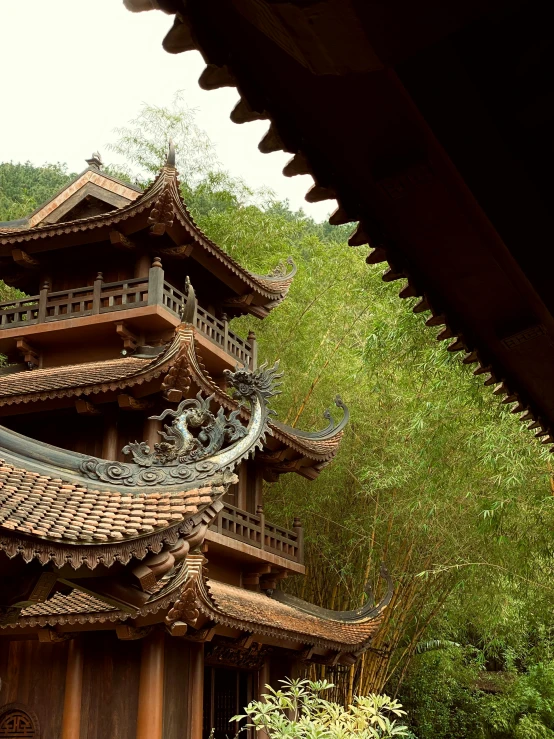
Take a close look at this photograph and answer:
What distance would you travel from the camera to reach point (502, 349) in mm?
3266

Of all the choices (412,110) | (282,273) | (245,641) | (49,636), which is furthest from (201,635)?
(412,110)

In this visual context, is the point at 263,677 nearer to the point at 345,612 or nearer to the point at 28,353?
the point at 345,612

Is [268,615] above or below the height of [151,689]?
above

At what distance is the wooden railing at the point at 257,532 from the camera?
1151 cm

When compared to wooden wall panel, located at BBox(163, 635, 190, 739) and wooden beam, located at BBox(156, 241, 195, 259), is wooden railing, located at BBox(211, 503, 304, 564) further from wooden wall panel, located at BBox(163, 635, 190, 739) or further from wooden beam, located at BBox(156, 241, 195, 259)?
wooden beam, located at BBox(156, 241, 195, 259)

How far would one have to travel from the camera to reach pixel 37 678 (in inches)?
375

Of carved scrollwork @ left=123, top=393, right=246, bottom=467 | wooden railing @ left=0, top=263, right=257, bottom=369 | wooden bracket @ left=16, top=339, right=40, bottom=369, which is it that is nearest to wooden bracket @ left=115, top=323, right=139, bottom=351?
wooden railing @ left=0, top=263, right=257, bottom=369

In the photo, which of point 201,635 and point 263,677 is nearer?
point 201,635

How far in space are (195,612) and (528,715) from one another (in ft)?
42.5

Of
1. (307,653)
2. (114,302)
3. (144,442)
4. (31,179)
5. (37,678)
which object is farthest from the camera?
(31,179)

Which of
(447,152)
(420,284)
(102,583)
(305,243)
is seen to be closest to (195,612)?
(102,583)

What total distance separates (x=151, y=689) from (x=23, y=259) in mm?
6465

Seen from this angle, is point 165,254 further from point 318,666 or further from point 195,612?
point 318,666

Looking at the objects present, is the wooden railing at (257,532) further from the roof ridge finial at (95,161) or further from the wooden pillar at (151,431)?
the roof ridge finial at (95,161)
